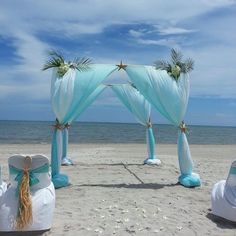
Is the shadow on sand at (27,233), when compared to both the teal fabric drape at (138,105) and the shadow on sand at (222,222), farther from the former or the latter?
the teal fabric drape at (138,105)

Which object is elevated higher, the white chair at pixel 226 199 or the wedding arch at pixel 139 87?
the wedding arch at pixel 139 87

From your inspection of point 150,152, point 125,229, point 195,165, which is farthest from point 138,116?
point 125,229

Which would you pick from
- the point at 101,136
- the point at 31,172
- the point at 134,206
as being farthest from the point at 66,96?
the point at 101,136

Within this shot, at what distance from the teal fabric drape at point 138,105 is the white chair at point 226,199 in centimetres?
703

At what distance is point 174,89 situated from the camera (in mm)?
8961

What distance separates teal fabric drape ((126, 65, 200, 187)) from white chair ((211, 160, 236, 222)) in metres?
2.74

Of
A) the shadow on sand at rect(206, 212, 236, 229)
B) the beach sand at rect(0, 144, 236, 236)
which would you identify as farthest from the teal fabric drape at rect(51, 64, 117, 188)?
the shadow on sand at rect(206, 212, 236, 229)

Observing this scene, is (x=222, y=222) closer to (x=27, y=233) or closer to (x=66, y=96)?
(x=27, y=233)

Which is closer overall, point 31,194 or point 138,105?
point 31,194

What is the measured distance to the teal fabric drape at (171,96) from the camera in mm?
8922

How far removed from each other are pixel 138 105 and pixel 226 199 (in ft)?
24.7

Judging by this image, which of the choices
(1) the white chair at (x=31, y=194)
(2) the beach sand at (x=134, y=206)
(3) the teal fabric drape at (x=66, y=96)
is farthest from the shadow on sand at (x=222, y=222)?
(3) the teal fabric drape at (x=66, y=96)

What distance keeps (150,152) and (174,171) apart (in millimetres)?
1700

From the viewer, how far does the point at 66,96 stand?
28.6 ft
